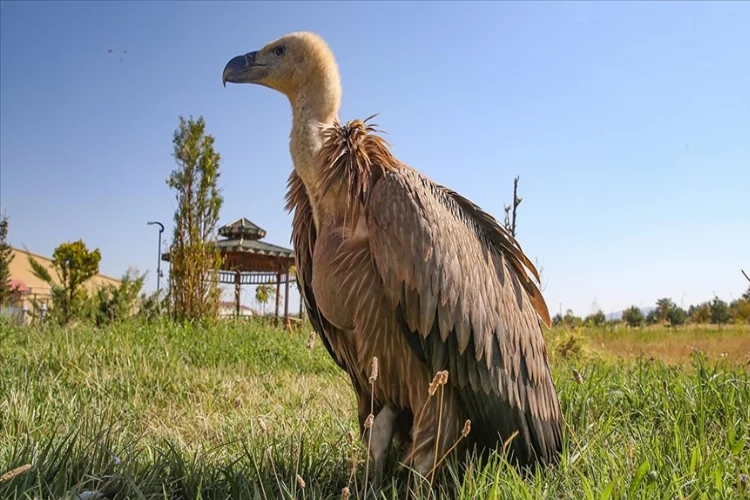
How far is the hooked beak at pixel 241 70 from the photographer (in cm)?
303

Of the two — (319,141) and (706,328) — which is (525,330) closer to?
(319,141)

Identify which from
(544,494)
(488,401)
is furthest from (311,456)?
(544,494)

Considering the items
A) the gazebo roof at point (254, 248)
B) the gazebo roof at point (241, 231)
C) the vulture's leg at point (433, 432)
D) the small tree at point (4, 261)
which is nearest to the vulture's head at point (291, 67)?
the vulture's leg at point (433, 432)

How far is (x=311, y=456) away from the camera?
2.86 m

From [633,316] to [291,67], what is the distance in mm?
11656

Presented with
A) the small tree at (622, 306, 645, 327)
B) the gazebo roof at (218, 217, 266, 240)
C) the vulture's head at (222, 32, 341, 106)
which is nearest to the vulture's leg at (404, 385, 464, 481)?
the vulture's head at (222, 32, 341, 106)

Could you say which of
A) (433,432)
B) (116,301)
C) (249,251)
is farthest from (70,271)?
(433,432)

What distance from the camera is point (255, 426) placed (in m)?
3.51

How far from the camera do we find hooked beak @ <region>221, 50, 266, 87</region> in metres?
3.03

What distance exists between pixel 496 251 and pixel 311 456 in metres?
1.35

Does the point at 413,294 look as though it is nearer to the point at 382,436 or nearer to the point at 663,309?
the point at 382,436

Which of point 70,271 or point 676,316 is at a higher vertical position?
point 70,271

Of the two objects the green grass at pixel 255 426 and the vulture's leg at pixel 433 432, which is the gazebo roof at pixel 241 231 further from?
the vulture's leg at pixel 433 432

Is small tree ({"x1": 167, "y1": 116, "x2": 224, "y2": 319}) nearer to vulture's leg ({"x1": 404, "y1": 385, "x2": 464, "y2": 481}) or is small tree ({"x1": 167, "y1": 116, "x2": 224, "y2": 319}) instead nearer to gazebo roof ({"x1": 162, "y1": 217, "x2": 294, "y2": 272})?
gazebo roof ({"x1": 162, "y1": 217, "x2": 294, "y2": 272})
